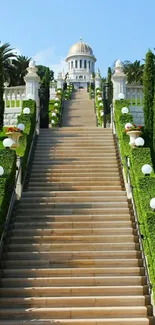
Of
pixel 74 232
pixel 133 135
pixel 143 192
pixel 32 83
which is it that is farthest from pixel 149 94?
pixel 74 232

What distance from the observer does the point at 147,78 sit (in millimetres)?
21516

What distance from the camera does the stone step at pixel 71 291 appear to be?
10.6m

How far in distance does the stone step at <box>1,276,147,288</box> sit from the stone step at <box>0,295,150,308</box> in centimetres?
60

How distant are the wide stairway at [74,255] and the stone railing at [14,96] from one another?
749 cm

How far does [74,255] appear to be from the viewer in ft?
38.7

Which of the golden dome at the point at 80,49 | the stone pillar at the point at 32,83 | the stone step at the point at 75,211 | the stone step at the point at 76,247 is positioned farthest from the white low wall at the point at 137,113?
the golden dome at the point at 80,49

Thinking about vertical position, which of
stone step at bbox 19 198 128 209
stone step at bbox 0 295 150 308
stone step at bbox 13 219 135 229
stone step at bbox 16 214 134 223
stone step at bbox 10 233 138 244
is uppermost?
stone step at bbox 19 198 128 209

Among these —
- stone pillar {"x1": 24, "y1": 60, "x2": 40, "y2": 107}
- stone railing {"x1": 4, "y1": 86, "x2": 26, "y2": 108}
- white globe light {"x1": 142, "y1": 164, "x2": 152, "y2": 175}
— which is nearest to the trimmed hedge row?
white globe light {"x1": 142, "y1": 164, "x2": 152, "y2": 175}

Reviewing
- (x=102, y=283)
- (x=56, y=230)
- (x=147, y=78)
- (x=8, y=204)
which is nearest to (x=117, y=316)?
(x=102, y=283)

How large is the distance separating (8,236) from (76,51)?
9604 centimetres

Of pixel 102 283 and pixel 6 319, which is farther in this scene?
pixel 102 283

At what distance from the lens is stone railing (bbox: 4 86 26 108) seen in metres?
23.3

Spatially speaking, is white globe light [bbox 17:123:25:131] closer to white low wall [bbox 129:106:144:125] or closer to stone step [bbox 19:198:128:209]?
stone step [bbox 19:198:128:209]

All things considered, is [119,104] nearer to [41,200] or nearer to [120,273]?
[41,200]
